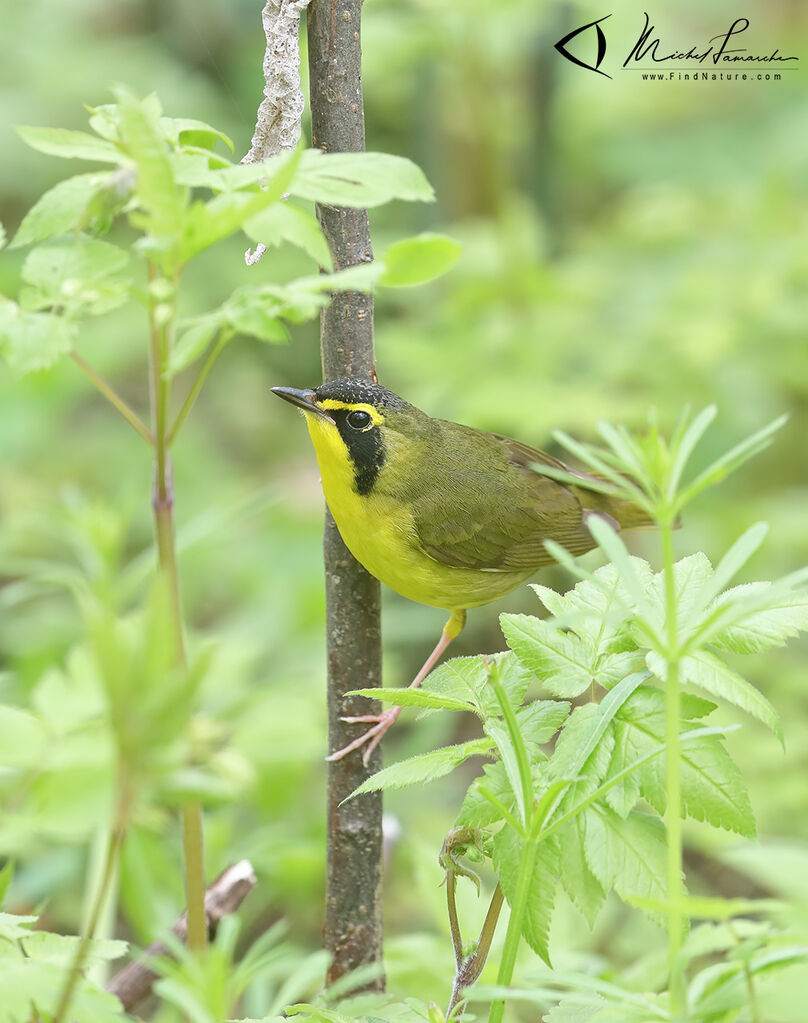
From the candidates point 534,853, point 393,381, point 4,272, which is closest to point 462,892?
point 534,853

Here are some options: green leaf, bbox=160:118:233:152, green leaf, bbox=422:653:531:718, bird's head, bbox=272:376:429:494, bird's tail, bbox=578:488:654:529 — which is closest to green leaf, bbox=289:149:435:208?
green leaf, bbox=160:118:233:152

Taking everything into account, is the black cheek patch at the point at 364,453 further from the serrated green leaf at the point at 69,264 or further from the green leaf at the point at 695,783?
the green leaf at the point at 695,783

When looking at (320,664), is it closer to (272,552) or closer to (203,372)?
(272,552)

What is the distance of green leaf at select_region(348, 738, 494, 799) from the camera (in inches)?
53.8

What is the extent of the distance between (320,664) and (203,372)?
335cm

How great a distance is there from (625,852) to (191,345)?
76cm

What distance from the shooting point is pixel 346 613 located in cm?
201

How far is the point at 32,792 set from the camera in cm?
101

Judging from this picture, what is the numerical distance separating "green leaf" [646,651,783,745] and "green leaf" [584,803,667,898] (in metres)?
0.17

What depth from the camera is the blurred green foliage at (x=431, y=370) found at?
390 centimetres

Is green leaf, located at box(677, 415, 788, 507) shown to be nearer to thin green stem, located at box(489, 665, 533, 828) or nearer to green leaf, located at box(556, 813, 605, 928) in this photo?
thin green stem, located at box(489, 665, 533, 828)
